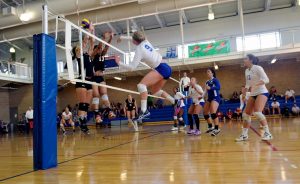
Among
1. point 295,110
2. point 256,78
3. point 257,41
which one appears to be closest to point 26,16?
point 256,78

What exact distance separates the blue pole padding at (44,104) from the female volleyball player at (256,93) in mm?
3754

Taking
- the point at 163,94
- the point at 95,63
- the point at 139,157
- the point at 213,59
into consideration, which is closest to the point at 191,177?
the point at 139,157

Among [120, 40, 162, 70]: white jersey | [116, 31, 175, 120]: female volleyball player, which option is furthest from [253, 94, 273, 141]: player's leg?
[120, 40, 162, 70]: white jersey

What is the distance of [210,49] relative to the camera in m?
17.5

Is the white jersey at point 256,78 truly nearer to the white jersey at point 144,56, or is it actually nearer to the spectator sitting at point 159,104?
the white jersey at point 144,56

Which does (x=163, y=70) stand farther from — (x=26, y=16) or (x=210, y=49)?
(x=210, y=49)

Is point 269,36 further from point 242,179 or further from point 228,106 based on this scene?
point 242,179

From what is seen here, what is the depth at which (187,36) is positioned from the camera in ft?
73.3

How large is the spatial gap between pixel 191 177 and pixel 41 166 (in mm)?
2022

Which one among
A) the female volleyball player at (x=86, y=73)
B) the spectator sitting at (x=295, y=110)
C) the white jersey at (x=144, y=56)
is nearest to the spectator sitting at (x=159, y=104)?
the spectator sitting at (x=295, y=110)

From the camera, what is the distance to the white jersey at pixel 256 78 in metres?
5.71

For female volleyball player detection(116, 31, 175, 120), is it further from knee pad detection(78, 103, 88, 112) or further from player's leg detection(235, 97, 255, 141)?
player's leg detection(235, 97, 255, 141)

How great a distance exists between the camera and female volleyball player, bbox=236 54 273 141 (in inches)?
225

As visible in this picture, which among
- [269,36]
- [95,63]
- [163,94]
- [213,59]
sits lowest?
[163,94]
